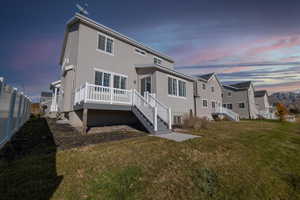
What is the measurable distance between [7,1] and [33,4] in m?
1.78

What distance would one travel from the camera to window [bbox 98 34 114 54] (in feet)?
37.3

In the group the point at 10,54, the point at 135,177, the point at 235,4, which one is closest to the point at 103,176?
the point at 135,177

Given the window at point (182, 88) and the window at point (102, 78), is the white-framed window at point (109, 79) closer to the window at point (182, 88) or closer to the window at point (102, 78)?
the window at point (102, 78)

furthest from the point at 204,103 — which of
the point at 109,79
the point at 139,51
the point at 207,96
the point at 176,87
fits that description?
the point at 109,79

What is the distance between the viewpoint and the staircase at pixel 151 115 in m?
8.63

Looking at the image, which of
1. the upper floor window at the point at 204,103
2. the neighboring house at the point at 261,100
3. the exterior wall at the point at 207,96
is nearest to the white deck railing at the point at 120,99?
the exterior wall at the point at 207,96

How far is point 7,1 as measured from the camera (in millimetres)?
10820

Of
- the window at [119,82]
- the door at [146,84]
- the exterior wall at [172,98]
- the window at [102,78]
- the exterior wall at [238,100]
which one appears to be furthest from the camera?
the exterior wall at [238,100]

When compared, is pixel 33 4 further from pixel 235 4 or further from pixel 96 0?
pixel 235 4

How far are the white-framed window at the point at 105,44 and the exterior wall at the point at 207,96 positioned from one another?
13961 mm

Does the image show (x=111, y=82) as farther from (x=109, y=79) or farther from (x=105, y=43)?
(x=105, y=43)

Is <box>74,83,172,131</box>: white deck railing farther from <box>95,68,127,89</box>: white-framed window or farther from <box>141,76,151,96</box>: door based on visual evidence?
<box>141,76,151,96</box>: door

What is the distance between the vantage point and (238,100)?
103ft

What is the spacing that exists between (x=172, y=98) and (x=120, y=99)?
626cm
